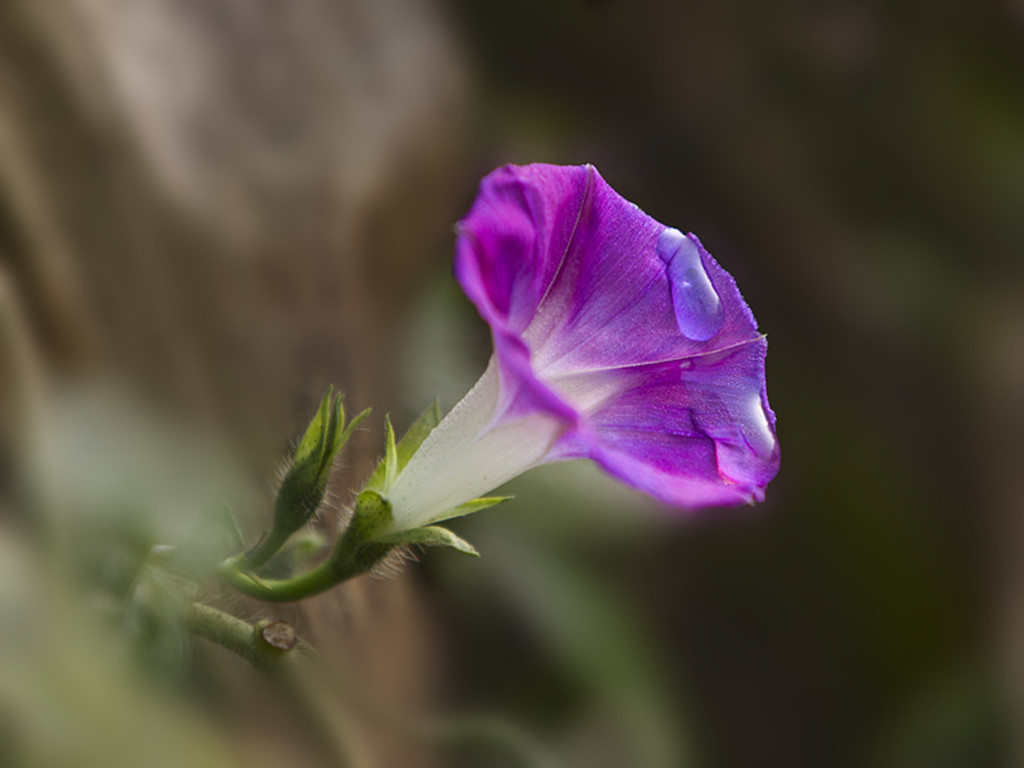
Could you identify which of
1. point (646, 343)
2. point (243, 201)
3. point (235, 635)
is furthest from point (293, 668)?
point (243, 201)

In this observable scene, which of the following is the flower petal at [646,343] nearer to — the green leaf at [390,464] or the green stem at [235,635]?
the green leaf at [390,464]

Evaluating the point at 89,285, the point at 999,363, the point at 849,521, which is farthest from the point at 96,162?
the point at 999,363

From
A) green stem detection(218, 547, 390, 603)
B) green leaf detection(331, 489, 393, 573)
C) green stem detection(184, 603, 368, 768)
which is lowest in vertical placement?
green stem detection(184, 603, 368, 768)

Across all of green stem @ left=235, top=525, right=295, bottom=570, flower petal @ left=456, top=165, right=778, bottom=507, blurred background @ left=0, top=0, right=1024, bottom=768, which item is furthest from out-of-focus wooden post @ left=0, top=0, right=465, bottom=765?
flower petal @ left=456, top=165, right=778, bottom=507

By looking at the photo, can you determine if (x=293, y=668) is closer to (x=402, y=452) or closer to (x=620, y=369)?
(x=402, y=452)

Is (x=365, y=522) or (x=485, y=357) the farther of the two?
(x=485, y=357)

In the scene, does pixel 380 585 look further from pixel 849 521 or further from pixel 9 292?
pixel 849 521

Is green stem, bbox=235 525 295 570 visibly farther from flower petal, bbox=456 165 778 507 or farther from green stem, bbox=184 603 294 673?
flower petal, bbox=456 165 778 507
